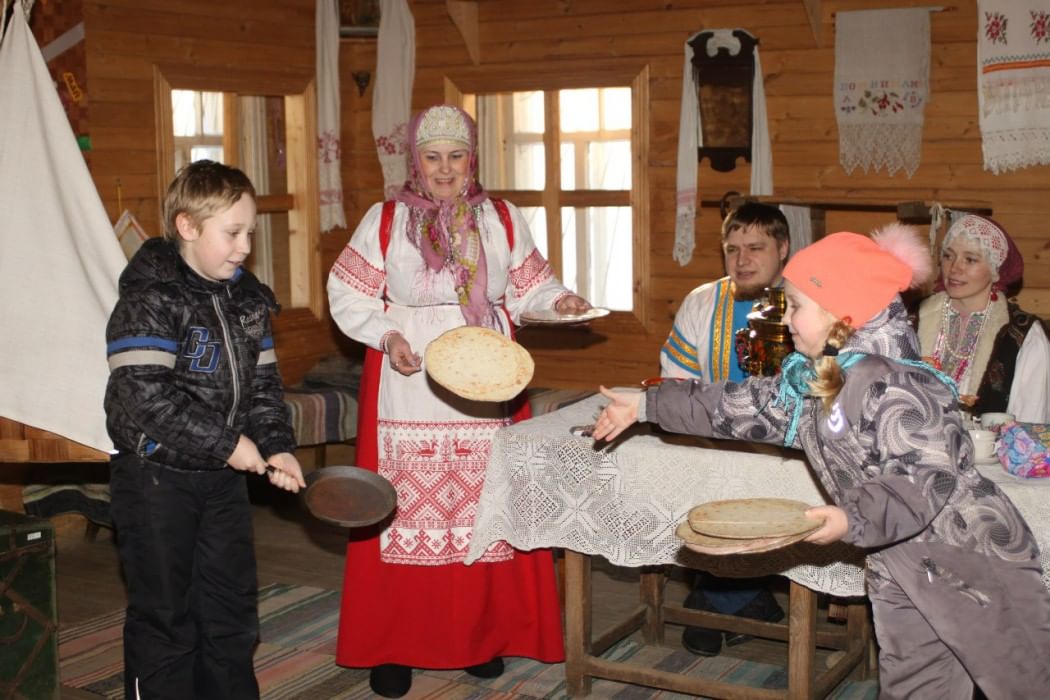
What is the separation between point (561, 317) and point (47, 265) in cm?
137

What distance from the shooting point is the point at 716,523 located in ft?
7.72

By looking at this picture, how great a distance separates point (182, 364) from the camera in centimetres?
284

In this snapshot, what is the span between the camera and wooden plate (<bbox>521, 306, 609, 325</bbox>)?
335 centimetres

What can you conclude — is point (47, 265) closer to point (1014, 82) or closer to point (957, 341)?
point (957, 341)

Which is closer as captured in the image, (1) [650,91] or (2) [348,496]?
(2) [348,496]

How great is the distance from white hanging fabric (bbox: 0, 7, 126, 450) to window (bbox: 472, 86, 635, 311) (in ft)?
11.0

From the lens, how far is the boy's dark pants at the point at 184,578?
285 centimetres

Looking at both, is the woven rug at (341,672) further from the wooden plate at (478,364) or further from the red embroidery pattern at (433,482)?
the wooden plate at (478,364)

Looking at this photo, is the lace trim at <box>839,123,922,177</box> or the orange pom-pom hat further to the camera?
the lace trim at <box>839,123,922,177</box>

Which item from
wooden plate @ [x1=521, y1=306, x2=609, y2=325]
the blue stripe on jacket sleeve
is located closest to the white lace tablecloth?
wooden plate @ [x1=521, y1=306, x2=609, y2=325]

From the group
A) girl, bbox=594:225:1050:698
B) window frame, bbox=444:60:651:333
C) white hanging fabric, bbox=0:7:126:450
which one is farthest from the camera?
window frame, bbox=444:60:651:333

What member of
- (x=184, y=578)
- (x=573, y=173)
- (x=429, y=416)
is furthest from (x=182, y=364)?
(x=573, y=173)

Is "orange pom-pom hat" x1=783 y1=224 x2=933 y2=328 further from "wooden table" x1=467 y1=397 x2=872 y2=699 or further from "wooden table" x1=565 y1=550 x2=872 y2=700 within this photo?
"wooden table" x1=565 y1=550 x2=872 y2=700

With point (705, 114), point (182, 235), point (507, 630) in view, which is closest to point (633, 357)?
point (705, 114)
